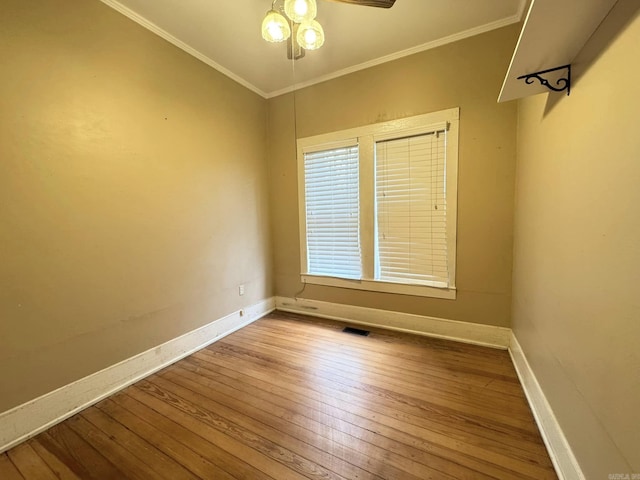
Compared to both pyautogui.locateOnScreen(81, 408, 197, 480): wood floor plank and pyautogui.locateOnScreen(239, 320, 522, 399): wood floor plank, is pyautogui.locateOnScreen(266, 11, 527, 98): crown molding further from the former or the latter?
pyautogui.locateOnScreen(81, 408, 197, 480): wood floor plank

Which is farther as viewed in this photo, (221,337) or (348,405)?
(221,337)

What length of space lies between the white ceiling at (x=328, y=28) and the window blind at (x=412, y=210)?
870 mm

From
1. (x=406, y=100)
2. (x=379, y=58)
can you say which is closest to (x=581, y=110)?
(x=406, y=100)

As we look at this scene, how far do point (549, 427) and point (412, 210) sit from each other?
1.84 m

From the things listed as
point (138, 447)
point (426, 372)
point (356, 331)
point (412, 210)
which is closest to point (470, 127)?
point (412, 210)

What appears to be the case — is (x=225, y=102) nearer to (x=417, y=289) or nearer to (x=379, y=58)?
(x=379, y=58)

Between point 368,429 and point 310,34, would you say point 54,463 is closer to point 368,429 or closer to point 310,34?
point 368,429

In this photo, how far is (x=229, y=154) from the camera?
2812 millimetres

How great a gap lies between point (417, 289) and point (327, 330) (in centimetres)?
109

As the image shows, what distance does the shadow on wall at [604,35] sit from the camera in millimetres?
816

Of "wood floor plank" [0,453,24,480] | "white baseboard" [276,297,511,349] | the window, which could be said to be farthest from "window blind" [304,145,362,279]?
"wood floor plank" [0,453,24,480]

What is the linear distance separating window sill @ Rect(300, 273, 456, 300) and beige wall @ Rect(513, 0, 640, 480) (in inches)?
39.0

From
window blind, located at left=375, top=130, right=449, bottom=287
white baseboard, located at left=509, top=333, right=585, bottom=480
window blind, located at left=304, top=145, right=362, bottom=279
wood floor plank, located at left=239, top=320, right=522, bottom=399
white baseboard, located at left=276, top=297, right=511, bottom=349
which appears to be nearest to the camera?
white baseboard, located at left=509, top=333, right=585, bottom=480

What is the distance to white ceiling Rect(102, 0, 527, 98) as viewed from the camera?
196cm
